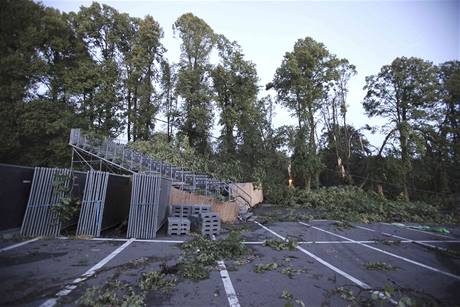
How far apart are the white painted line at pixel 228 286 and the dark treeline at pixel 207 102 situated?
15.7 meters

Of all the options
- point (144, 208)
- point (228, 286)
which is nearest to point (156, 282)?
point (228, 286)

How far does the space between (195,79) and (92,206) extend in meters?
23.1

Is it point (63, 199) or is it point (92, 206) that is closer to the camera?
point (63, 199)

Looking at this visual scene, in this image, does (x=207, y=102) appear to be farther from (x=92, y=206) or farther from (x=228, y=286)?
(x=228, y=286)

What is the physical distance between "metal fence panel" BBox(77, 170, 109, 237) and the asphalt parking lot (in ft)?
2.57

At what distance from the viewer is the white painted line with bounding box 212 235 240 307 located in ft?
13.3

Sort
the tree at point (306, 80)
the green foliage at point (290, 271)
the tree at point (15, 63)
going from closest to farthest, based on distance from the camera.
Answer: the green foliage at point (290, 271) → the tree at point (15, 63) → the tree at point (306, 80)

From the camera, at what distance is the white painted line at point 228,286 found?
4055mm

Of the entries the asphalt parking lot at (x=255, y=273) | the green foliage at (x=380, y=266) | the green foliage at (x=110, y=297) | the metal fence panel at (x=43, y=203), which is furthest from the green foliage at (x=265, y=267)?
the metal fence panel at (x=43, y=203)

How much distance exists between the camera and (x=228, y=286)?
4672 millimetres

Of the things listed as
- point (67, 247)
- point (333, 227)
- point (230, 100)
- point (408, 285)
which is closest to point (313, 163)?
point (230, 100)

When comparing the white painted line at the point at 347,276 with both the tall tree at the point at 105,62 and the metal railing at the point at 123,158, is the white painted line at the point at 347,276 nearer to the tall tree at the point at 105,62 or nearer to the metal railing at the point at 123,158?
the metal railing at the point at 123,158

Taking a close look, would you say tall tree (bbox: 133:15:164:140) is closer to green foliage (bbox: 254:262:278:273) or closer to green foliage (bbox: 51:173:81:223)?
green foliage (bbox: 51:173:81:223)

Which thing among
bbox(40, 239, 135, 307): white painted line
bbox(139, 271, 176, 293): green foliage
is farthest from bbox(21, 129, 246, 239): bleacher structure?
bbox(139, 271, 176, 293): green foliage
